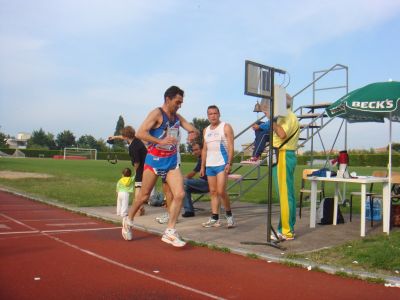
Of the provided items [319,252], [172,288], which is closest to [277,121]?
[319,252]

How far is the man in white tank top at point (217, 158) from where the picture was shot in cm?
810

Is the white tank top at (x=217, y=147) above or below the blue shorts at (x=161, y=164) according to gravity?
above

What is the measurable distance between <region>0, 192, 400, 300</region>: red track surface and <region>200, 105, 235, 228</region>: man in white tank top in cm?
148

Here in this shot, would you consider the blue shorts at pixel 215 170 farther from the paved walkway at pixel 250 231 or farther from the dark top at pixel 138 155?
the dark top at pixel 138 155

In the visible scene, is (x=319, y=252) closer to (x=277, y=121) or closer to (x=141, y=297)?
(x=277, y=121)

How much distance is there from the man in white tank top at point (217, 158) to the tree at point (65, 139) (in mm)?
144911

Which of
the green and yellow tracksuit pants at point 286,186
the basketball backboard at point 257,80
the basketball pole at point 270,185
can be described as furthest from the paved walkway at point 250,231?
the basketball backboard at point 257,80

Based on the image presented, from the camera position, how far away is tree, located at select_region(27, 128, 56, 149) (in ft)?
477

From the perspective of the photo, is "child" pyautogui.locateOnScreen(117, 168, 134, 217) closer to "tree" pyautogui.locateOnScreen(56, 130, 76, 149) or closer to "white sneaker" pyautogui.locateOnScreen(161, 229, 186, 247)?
"white sneaker" pyautogui.locateOnScreen(161, 229, 186, 247)

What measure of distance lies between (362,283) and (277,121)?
2888 mm

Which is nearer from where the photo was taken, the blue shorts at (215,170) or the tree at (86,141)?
the blue shorts at (215,170)

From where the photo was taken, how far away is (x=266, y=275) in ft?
17.1

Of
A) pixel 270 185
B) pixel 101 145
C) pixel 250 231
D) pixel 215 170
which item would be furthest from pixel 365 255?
pixel 101 145

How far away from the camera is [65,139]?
14750 centimetres
